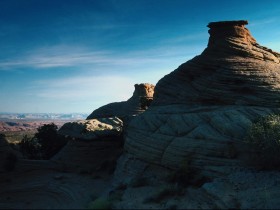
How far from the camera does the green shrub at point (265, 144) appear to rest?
22141mm

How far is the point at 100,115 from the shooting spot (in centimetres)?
5791

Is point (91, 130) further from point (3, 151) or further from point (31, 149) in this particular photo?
point (31, 149)

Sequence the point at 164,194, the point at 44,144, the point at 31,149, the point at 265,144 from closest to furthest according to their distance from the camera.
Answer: the point at 164,194 < the point at 265,144 < the point at 44,144 < the point at 31,149

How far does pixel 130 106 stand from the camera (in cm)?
5791

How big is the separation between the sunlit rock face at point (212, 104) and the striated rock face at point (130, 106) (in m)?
19.8

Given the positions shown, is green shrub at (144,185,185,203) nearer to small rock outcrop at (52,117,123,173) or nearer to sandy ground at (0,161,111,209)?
sandy ground at (0,161,111,209)

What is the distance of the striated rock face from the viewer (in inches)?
2215

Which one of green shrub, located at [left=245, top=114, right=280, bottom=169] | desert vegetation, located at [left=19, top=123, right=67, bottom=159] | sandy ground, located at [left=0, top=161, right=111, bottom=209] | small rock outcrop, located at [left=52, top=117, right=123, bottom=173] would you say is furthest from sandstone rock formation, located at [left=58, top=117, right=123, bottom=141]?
green shrub, located at [left=245, top=114, right=280, bottom=169]

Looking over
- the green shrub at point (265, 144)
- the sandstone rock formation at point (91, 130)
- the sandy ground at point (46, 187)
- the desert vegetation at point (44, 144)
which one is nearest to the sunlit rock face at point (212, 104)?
the green shrub at point (265, 144)

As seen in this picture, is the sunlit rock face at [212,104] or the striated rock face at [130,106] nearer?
the sunlit rock face at [212,104]

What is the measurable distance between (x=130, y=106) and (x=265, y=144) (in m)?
36.9

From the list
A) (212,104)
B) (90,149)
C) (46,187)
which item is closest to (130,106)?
(90,149)

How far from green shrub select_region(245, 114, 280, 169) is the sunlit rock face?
1.00 meters

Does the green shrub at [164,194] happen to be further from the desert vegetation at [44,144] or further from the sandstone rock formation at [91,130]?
the desert vegetation at [44,144]
